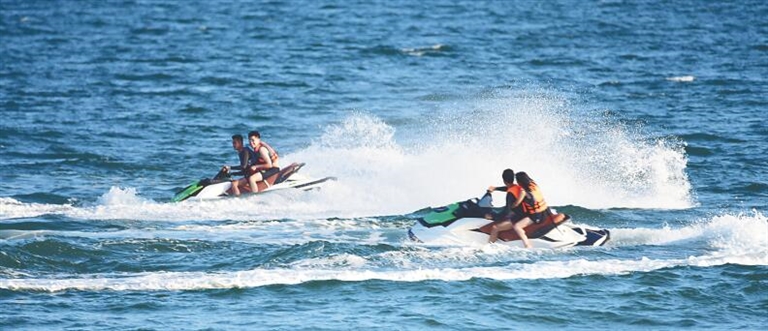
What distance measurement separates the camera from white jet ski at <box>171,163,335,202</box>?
26.4m

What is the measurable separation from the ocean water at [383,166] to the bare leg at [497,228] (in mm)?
471

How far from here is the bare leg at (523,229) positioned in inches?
834

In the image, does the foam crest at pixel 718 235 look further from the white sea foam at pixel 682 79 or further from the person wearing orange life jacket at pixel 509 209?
the white sea foam at pixel 682 79

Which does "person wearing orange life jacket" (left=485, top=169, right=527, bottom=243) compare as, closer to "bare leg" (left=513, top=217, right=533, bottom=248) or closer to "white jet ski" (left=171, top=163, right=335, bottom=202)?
"bare leg" (left=513, top=217, right=533, bottom=248)

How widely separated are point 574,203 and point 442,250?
6.29 m

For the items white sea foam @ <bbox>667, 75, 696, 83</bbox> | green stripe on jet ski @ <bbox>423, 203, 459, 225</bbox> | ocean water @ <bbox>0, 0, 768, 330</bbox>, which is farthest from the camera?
white sea foam @ <bbox>667, 75, 696, 83</bbox>

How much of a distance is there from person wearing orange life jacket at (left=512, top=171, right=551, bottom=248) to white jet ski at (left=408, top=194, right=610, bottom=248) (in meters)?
0.09

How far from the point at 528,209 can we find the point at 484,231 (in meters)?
0.83

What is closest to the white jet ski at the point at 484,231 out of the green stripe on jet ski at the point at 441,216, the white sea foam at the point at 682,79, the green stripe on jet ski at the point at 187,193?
the green stripe on jet ski at the point at 441,216

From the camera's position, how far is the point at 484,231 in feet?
70.3

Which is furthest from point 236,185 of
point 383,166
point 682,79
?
point 682,79

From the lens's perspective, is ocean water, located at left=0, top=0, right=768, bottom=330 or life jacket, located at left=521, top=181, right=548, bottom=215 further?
life jacket, located at left=521, top=181, right=548, bottom=215

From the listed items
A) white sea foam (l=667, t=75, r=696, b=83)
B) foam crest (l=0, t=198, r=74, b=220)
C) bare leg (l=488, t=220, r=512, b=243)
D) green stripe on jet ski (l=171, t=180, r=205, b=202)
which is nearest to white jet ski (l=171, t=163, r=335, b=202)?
green stripe on jet ski (l=171, t=180, r=205, b=202)

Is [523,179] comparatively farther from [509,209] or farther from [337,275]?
[337,275]
